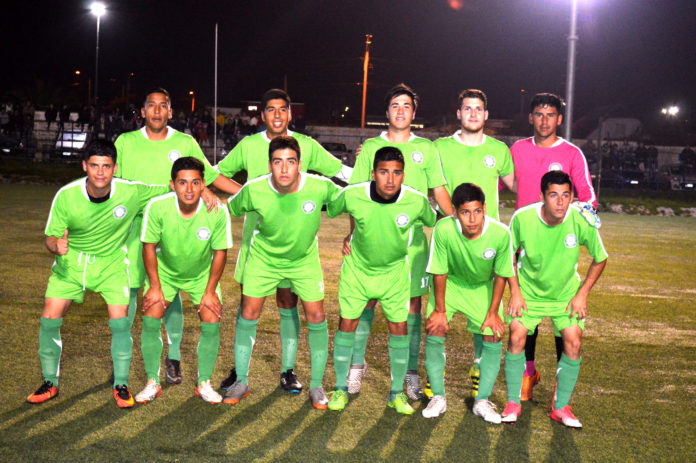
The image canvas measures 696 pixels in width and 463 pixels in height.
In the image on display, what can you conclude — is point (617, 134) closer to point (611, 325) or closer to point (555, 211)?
point (611, 325)

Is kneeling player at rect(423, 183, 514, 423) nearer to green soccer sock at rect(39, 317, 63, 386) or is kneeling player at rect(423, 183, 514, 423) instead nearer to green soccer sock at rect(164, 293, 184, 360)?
green soccer sock at rect(164, 293, 184, 360)

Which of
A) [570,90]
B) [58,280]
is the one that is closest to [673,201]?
[570,90]

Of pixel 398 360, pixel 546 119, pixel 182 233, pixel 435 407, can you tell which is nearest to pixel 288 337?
pixel 398 360

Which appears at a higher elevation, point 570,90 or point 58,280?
point 570,90

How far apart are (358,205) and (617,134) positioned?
46.2 meters

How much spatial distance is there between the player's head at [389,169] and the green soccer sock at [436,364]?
102cm

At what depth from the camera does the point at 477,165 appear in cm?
526

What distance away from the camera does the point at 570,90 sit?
43.3 ft

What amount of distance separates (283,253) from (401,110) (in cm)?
132

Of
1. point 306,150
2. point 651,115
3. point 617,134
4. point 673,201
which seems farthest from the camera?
point 651,115

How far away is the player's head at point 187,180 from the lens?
467 cm

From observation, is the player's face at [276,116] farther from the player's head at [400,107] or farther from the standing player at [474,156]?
the standing player at [474,156]

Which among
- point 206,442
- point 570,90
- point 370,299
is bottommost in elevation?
point 206,442

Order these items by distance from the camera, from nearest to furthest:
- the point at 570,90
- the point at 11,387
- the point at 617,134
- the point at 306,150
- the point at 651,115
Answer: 1. the point at 11,387
2. the point at 306,150
3. the point at 570,90
4. the point at 617,134
5. the point at 651,115
